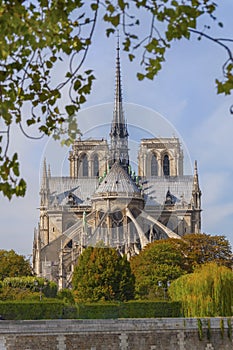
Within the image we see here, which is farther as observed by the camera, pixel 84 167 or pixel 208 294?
pixel 84 167

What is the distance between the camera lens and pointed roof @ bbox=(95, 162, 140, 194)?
110m

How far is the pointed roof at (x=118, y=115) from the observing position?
4656 inches

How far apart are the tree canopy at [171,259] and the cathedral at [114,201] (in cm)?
1434

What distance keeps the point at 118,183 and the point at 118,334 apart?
253 ft

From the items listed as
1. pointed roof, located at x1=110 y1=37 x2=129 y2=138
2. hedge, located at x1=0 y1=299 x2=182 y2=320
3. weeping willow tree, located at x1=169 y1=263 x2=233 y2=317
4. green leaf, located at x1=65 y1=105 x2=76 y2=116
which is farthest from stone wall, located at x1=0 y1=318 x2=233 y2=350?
pointed roof, located at x1=110 y1=37 x2=129 y2=138

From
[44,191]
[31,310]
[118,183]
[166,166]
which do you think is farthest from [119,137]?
[31,310]

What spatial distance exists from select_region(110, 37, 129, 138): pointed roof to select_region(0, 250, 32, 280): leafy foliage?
36.5 meters

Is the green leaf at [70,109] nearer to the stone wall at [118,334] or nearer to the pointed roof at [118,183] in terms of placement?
the stone wall at [118,334]

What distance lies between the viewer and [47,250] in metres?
110

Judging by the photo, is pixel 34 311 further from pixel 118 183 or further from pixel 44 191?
pixel 44 191

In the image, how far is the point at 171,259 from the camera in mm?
75125

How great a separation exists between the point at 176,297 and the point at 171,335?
8.90m

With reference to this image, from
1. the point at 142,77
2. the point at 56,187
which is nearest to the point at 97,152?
the point at 56,187

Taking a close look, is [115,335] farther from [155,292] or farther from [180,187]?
[180,187]
